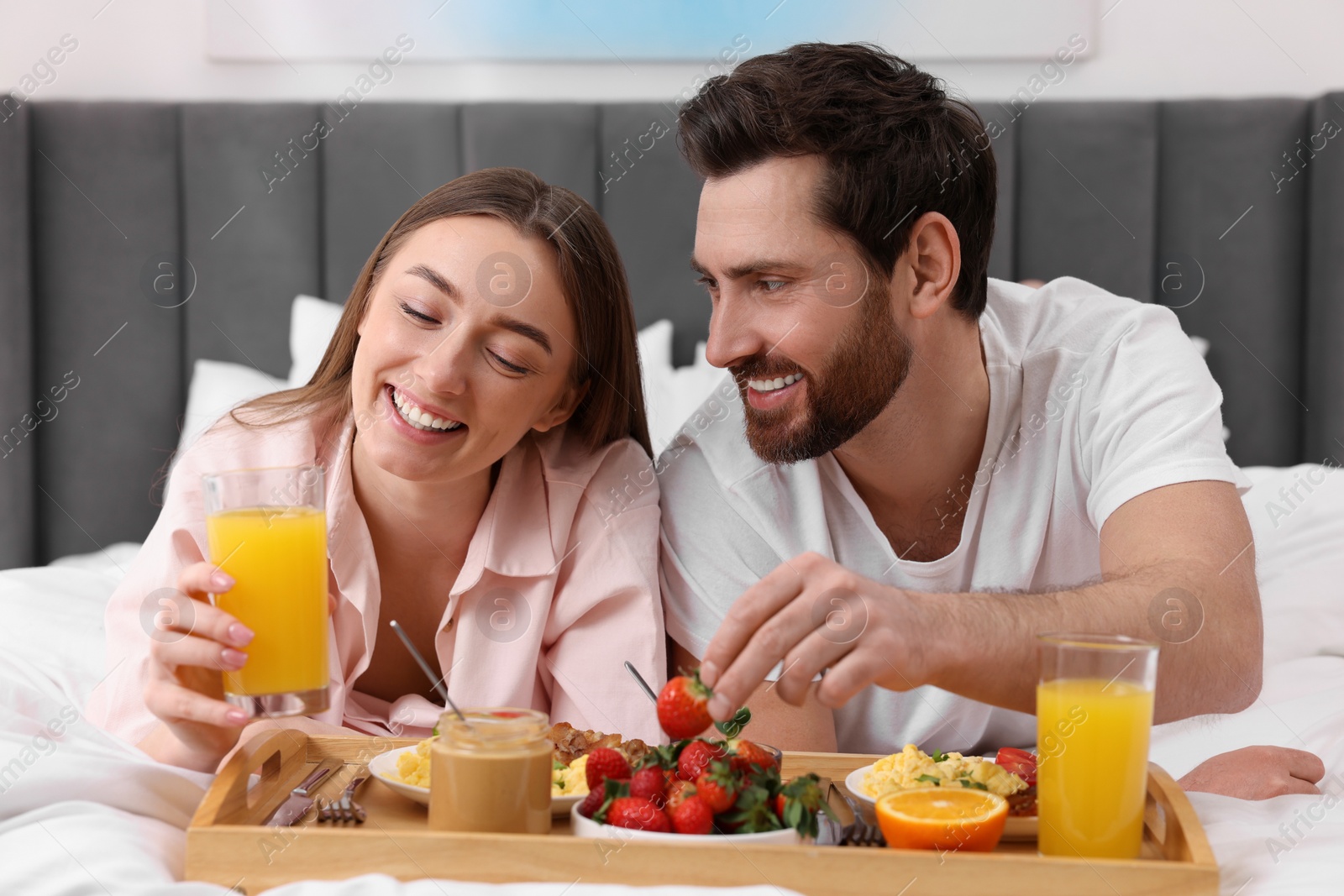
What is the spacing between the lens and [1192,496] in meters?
1.40

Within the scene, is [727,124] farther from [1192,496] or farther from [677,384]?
[677,384]

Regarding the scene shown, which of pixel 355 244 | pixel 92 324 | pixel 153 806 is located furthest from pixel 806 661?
pixel 92 324

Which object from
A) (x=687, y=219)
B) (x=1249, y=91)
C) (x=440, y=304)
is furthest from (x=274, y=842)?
(x=1249, y=91)

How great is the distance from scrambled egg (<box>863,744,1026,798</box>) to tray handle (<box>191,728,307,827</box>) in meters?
0.57

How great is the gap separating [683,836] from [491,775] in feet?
0.55

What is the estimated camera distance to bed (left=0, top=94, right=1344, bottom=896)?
2.71m

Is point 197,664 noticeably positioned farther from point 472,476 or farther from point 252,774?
point 472,476

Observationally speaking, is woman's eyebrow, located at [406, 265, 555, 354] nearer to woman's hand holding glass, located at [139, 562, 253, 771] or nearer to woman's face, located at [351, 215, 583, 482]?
woman's face, located at [351, 215, 583, 482]

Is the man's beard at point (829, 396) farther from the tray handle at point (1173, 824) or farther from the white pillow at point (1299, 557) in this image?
the white pillow at point (1299, 557)

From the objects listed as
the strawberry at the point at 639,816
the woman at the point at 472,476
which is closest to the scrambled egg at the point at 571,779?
the strawberry at the point at 639,816

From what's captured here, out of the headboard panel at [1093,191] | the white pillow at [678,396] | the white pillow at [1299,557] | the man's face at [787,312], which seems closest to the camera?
the man's face at [787,312]

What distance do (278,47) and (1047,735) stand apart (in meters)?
2.58

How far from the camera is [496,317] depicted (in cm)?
150

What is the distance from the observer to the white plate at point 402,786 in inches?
41.3
